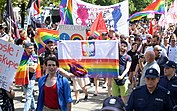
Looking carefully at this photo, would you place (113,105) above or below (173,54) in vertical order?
above

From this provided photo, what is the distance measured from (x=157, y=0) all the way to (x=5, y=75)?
987 centimetres

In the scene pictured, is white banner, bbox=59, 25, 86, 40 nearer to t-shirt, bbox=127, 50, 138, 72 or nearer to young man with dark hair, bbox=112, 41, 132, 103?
t-shirt, bbox=127, 50, 138, 72

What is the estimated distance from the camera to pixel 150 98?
15.2ft

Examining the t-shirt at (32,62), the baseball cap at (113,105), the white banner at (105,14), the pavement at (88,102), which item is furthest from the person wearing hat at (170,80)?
the white banner at (105,14)

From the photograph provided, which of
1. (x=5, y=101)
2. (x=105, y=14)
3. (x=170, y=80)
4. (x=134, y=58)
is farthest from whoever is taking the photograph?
(x=105, y=14)

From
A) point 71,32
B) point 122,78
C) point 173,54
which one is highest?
point 71,32

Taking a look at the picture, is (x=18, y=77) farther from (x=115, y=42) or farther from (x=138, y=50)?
(x=138, y=50)

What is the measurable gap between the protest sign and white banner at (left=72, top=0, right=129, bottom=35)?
4012mm

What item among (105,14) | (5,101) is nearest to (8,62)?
(5,101)

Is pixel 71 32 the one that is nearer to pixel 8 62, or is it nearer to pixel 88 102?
pixel 88 102

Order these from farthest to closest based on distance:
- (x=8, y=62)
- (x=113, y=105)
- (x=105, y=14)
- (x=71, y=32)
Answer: (x=105, y=14)
(x=71, y=32)
(x=8, y=62)
(x=113, y=105)

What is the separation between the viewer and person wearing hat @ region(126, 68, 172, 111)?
4625 mm

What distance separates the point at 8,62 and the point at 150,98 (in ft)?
8.31

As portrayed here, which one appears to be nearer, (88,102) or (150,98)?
(150,98)
